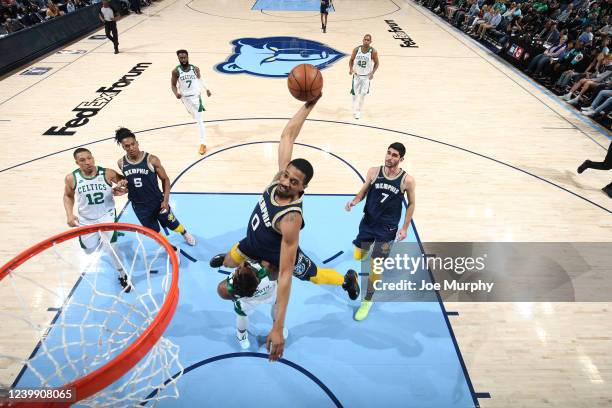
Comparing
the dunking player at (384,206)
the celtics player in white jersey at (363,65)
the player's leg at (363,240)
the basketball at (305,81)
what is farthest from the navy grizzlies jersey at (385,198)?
the celtics player in white jersey at (363,65)

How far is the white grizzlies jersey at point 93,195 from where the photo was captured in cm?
414

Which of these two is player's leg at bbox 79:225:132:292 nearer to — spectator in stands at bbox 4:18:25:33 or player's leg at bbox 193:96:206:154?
player's leg at bbox 193:96:206:154

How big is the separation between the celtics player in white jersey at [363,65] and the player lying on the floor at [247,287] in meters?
6.08

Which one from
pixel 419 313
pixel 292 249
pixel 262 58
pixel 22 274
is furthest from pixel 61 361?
pixel 262 58

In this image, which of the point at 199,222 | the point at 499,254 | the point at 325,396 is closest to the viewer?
the point at 325,396

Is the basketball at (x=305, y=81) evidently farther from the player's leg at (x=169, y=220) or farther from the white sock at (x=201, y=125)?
the white sock at (x=201, y=125)

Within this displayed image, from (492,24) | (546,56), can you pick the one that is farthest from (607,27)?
(492,24)

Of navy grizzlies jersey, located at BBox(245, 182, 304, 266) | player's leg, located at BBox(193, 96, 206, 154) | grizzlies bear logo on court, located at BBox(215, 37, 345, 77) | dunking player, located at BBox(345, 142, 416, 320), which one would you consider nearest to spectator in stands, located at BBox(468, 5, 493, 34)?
grizzlies bear logo on court, located at BBox(215, 37, 345, 77)

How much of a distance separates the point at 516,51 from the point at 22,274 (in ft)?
49.0

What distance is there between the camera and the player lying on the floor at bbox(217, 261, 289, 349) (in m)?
3.09

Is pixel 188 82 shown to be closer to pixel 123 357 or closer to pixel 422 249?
pixel 422 249

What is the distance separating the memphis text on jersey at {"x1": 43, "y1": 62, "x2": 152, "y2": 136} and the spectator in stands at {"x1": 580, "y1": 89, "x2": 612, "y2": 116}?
12248 mm

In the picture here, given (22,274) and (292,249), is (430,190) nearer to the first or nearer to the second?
(292,249)

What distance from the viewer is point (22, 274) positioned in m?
4.83
